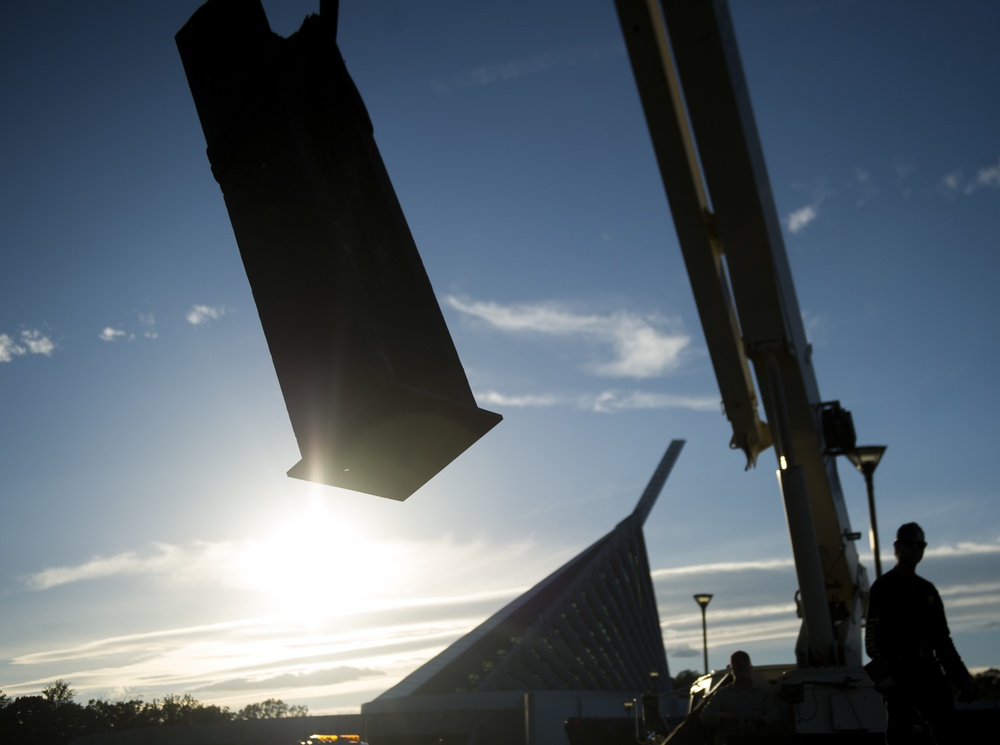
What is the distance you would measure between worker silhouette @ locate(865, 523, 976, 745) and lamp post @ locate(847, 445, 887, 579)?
10651mm

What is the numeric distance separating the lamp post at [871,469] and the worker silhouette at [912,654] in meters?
10.7

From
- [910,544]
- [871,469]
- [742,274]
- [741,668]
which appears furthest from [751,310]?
[910,544]

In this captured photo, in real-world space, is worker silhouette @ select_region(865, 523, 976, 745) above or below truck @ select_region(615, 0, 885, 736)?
below

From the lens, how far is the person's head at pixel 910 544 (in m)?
4.35

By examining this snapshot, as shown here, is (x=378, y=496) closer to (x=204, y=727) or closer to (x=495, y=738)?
(x=495, y=738)

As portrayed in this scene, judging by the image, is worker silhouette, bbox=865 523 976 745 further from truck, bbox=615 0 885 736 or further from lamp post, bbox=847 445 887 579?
lamp post, bbox=847 445 887 579

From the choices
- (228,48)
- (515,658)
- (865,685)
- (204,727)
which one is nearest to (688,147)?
(865,685)

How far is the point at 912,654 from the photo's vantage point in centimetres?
416

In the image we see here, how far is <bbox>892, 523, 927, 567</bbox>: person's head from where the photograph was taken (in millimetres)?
4352

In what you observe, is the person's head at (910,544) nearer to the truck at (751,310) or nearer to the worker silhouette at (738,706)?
the worker silhouette at (738,706)

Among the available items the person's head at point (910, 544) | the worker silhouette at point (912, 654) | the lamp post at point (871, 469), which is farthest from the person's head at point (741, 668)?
the lamp post at point (871, 469)

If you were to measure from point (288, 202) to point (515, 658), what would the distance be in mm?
44070

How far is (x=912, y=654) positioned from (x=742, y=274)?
7732mm

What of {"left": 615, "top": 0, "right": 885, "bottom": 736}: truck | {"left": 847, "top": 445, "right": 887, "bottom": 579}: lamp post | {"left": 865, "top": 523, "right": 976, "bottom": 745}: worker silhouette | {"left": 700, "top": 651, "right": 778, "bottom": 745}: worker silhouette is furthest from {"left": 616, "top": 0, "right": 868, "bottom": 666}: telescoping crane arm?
{"left": 865, "top": 523, "right": 976, "bottom": 745}: worker silhouette
